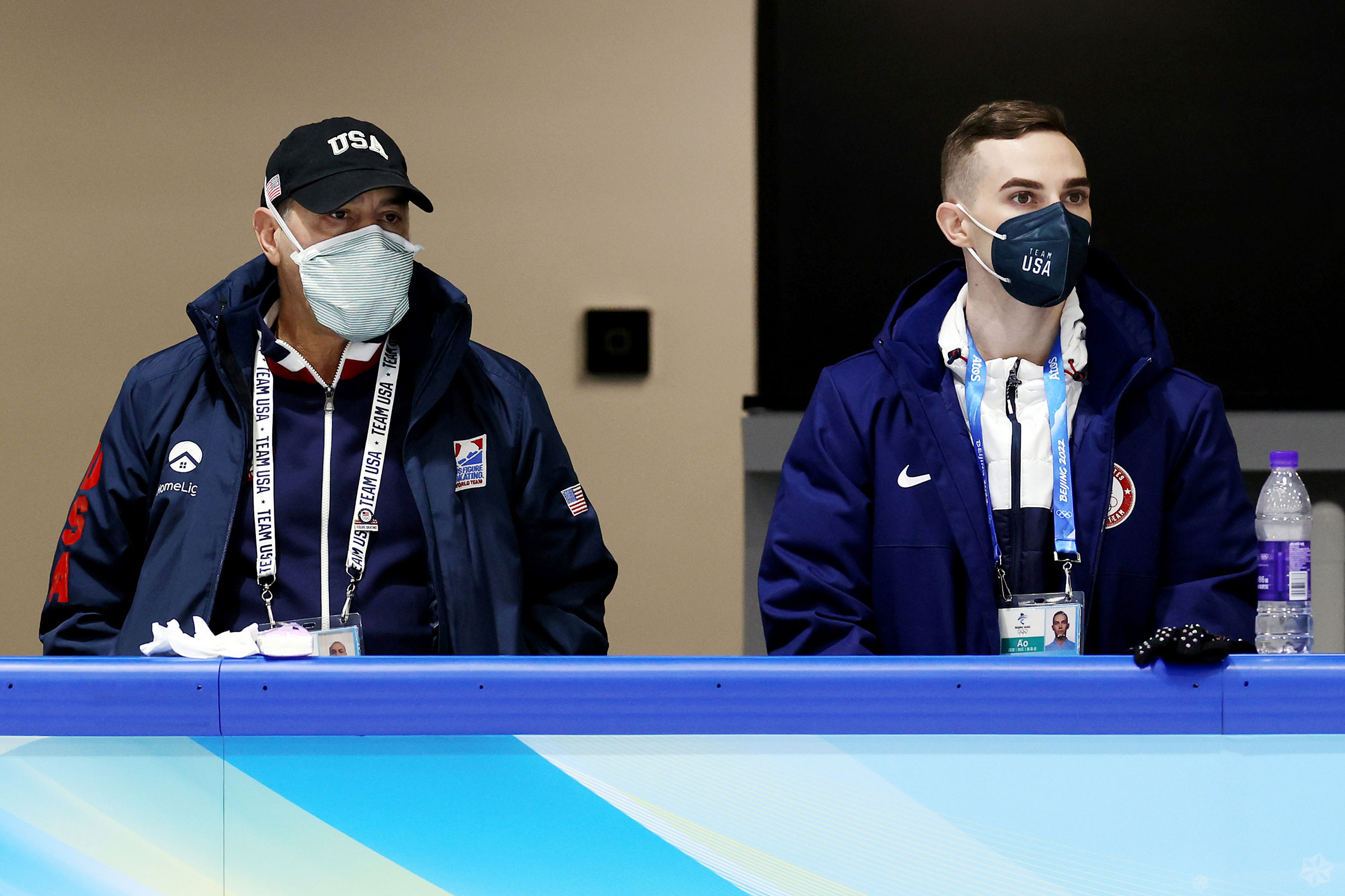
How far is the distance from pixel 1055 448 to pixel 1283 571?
418 mm

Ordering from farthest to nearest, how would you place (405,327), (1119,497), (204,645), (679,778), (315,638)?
1. (405,327)
2. (1119,497)
3. (315,638)
4. (204,645)
5. (679,778)

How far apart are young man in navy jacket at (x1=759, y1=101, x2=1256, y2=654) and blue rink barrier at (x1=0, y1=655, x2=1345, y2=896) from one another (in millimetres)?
497

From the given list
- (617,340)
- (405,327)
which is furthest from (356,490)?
(617,340)

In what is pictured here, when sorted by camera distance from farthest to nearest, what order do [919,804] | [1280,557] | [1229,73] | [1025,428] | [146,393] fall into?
1. [1229,73]
2. [146,393]
3. [1025,428]
4. [1280,557]
5. [919,804]

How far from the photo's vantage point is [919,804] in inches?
55.1

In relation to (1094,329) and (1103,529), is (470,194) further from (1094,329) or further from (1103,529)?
(1103,529)

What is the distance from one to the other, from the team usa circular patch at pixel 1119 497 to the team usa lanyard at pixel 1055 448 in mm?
72

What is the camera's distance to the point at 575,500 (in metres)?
2.29

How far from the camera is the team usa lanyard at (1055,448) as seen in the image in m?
1.93

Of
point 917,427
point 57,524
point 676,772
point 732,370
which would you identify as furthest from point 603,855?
point 57,524

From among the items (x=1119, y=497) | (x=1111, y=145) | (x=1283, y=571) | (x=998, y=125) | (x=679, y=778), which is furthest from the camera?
(x=1111, y=145)

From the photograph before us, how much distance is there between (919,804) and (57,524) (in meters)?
3.51

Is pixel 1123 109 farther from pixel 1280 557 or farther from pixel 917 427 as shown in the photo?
pixel 1280 557

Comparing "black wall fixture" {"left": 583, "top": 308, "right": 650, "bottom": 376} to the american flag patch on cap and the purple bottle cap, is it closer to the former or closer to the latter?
the american flag patch on cap
